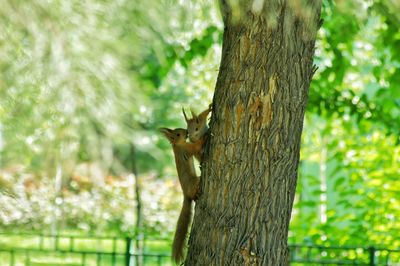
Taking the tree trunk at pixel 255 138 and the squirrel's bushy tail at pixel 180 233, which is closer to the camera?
the tree trunk at pixel 255 138

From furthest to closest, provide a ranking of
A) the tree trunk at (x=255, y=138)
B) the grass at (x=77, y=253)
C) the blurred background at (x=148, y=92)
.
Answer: the grass at (x=77, y=253) < the blurred background at (x=148, y=92) < the tree trunk at (x=255, y=138)

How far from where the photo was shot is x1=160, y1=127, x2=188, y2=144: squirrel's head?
3.40 meters

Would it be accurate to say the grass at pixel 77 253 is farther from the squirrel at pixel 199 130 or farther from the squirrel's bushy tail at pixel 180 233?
the squirrel at pixel 199 130

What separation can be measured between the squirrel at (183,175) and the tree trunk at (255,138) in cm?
30

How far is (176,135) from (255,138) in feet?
2.06

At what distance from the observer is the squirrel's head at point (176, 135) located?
11.2ft

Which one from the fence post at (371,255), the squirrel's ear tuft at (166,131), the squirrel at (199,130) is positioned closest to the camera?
the squirrel at (199,130)

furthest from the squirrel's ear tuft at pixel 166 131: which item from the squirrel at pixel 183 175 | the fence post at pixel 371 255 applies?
the fence post at pixel 371 255

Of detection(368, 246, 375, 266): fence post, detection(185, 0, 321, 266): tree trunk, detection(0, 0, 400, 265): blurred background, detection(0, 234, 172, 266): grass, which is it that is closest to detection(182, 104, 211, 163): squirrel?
detection(185, 0, 321, 266): tree trunk

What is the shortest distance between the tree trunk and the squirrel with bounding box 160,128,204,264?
12.0 inches

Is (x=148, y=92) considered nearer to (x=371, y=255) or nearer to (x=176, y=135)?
(x=371, y=255)

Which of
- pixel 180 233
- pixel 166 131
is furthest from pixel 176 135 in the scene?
pixel 180 233

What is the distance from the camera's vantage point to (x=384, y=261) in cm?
550

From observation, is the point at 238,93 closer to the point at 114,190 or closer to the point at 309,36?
the point at 309,36
